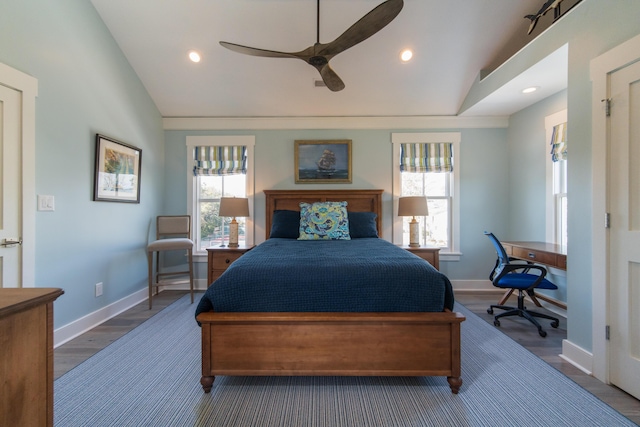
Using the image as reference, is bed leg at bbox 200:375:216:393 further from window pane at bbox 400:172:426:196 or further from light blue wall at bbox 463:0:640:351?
window pane at bbox 400:172:426:196

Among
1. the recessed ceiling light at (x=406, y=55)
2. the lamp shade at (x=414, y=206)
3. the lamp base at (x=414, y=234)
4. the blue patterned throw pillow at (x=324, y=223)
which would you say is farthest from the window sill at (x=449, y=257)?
the recessed ceiling light at (x=406, y=55)

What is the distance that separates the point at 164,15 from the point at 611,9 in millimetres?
3711

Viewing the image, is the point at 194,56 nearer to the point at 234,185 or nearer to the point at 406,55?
the point at 234,185

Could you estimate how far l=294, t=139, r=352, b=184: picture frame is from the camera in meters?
3.90

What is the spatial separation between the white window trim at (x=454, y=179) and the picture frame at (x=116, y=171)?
3344 mm

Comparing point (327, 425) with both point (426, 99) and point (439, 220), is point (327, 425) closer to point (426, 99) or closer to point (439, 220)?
point (439, 220)

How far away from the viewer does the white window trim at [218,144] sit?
3.92 metres

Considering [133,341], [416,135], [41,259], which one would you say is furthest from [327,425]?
[416,135]

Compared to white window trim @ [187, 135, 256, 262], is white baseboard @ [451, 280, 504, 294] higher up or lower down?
lower down

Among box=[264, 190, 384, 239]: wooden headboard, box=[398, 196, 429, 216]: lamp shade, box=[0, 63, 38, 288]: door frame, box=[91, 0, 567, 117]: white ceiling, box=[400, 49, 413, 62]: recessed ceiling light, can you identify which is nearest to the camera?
box=[0, 63, 38, 288]: door frame

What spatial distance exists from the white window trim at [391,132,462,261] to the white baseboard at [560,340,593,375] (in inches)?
72.3

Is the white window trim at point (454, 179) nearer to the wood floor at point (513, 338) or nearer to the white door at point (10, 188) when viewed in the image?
the wood floor at point (513, 338)

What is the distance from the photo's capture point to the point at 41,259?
7.18ft

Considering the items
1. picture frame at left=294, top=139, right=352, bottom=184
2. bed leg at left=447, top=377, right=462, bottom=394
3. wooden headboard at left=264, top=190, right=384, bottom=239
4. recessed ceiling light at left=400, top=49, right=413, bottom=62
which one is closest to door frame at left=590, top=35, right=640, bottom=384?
bed leg at left=447, top=377, right=462, bottom=394
